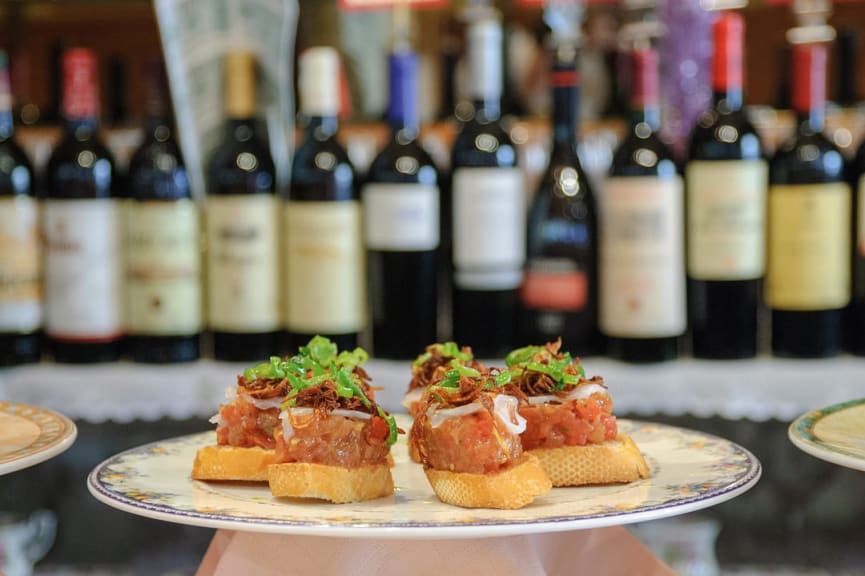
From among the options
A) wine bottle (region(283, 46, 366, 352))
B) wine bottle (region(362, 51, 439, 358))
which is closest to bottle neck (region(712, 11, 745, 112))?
wine bottle (region(362, 51, 439, 358))

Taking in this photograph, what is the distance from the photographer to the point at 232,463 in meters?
0.97

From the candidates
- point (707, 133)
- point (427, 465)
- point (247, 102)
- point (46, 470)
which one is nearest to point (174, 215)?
point (247, 102)

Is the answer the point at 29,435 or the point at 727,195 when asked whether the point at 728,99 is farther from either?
the point at 29,435

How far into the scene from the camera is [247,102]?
1964 millimetres

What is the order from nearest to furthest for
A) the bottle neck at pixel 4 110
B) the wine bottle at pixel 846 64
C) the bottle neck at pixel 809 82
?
1. the bottle neck at pixel 809 82
2. the bottle neck at pixel 4 110
3. the wine bottle at pixel 846 64

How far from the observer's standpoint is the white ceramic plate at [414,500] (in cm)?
76

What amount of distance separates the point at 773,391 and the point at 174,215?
102cm

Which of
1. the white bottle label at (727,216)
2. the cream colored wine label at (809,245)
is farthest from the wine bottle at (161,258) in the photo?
the cream colored wine label at (809,245)

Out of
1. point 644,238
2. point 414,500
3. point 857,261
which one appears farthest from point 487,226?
point 414,500

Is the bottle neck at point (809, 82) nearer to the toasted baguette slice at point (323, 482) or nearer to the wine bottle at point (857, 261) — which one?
the wine bottle at point (857, 261)

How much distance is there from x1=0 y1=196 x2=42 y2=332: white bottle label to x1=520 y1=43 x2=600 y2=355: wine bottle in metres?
0.82

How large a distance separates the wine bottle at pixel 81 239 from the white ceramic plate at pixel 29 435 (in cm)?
91

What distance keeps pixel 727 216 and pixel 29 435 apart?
1.26 m

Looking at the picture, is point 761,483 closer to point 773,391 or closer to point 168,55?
point 773,391
